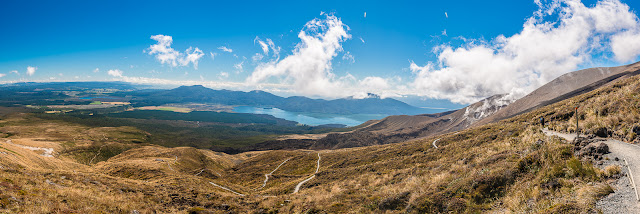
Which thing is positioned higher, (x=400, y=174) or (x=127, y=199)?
(x=400, y=174)

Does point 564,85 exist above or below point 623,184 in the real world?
above

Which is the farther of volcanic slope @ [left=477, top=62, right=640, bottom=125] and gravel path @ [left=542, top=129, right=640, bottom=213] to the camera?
volcanic slope @ [left=477, top=62, right=640, bottom=125]

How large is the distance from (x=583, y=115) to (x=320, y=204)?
30.2 m

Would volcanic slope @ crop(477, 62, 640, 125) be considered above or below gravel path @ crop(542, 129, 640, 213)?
above

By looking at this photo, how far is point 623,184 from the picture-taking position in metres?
9.31

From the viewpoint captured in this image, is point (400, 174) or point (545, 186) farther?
point (400, 174)

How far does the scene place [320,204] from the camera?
18953mm

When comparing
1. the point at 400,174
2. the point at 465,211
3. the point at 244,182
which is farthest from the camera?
the point at 244,182

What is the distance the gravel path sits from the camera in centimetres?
797

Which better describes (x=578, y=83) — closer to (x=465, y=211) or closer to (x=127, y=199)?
(x=465, y=211)

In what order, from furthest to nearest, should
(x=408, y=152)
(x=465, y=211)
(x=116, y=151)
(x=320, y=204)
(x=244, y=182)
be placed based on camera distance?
(x=116, y=151) < (x=244, y=182) < (x=408, y=152) < (x=320, y=204) < (x=465, y=211)

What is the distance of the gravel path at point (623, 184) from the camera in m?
7.97

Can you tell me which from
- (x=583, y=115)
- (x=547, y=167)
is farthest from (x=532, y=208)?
(x=583, y=115)

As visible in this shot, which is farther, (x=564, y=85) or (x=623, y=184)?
(x=564, y=85)
